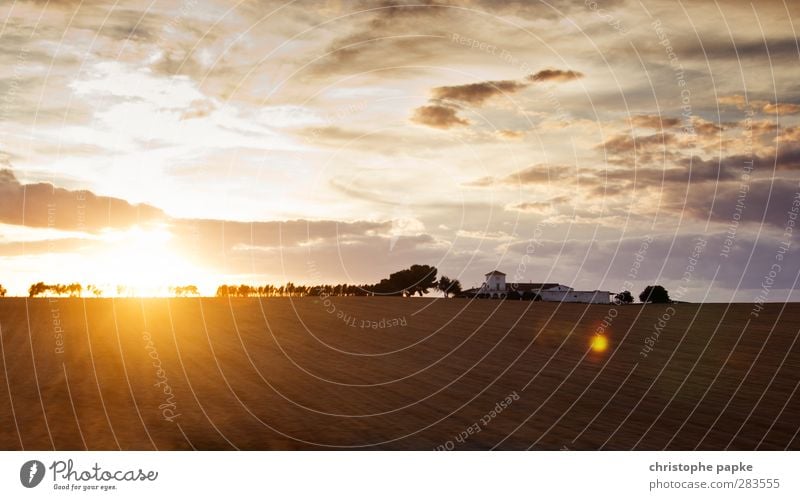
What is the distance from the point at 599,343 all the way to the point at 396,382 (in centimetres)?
1659

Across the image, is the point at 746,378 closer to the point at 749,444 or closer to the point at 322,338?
the point at 749,444

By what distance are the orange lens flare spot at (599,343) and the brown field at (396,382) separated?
740 mm

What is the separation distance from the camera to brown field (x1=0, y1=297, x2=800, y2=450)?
26.1 m

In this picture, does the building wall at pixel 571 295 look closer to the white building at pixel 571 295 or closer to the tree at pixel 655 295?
the white building at pixel 571 295

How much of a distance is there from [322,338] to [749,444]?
1221 inches

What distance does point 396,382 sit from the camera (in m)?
36.3

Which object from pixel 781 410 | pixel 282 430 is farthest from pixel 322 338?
pixel 781 410

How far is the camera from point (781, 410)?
30.3m

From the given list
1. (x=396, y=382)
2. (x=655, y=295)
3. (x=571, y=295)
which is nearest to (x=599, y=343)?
(x=396, y=382)

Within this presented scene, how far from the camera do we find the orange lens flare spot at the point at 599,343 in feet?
151

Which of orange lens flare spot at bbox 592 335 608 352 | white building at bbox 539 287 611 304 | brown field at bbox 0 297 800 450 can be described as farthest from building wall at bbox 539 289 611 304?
orange lens flare spot at bbox 592 335 608 352

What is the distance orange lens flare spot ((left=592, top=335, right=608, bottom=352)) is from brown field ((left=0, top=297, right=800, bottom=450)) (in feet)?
2.43

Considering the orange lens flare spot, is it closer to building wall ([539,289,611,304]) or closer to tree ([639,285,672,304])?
tree ([639,285,672,304])

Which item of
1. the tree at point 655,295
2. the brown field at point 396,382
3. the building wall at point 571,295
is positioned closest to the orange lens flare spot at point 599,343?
the brown field at point 396,382
